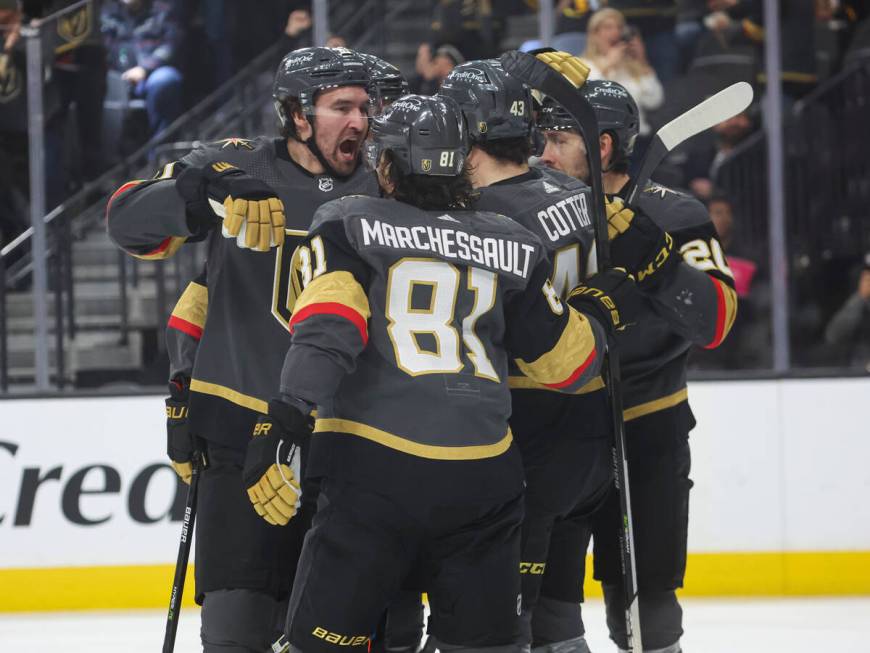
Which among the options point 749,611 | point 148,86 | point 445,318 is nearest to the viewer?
point 445,318

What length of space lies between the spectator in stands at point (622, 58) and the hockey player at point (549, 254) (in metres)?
2.86

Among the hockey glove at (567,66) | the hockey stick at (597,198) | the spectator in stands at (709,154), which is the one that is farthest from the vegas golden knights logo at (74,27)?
the hockey stick at (597,198)

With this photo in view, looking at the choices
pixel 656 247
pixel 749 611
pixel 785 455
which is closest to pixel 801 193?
pixel 785 455

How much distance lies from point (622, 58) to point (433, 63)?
0.72m

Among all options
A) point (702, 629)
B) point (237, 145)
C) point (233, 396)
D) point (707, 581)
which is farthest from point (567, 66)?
point (707, 581)

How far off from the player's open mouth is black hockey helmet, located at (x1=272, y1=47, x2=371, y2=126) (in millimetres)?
84

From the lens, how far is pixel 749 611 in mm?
4836

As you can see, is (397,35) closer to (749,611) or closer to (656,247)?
(749,611)

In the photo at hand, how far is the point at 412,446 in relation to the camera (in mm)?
2299

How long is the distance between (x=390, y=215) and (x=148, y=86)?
132 inches

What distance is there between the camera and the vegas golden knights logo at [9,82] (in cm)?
519

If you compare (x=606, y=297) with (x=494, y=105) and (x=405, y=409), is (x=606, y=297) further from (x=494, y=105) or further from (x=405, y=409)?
(x=405, y=409)

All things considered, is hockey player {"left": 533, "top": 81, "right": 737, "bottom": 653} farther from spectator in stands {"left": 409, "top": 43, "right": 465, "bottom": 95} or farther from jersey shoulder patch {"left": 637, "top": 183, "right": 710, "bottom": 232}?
spectator in stands {"left": 409, "top": 43, "right": 465, "bottom": 95}

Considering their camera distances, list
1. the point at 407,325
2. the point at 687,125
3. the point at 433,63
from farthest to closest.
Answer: the point at 433,63 < the point at 687,125 < the point at 407,325
